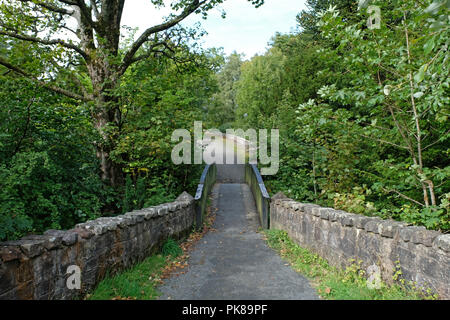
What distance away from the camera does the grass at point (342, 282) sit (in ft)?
11.6

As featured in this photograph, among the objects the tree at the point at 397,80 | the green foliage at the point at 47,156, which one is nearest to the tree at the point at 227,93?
the green foliage at the point at 47,156

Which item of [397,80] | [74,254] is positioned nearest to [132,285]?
[74,254]

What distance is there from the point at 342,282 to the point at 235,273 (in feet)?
5.79

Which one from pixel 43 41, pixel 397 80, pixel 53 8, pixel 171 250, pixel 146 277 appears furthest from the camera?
pixel 53 8

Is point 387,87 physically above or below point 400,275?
above

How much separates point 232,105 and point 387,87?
4850 cm

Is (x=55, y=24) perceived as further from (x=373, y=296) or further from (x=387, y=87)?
(x=373, y=296)

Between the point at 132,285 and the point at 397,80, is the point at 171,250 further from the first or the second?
the point at 397,80

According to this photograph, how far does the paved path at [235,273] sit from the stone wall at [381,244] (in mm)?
752

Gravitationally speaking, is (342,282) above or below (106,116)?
below

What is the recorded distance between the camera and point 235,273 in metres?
5.41

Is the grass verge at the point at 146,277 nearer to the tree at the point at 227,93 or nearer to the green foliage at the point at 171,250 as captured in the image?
the green foliage at the point at 171,250
